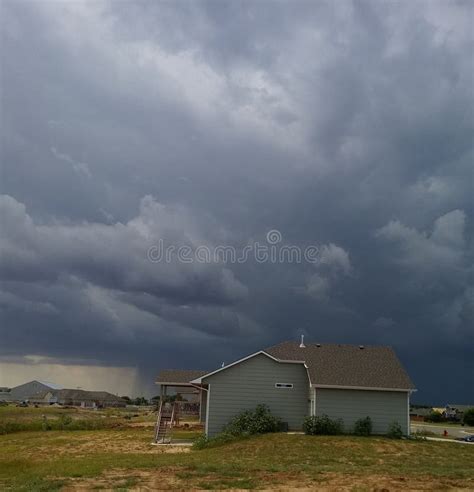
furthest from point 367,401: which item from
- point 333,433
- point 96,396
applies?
point 96,396

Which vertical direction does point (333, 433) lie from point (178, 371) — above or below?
below

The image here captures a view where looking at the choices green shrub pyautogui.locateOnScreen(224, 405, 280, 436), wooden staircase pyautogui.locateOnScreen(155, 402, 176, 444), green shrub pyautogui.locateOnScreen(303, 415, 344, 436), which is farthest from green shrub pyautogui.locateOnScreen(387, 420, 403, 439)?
wooden staircase pyautogui.locateOnScreen(155, 402, 176, 444)

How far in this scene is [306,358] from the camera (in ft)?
106

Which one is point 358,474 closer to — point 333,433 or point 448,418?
point 333,433

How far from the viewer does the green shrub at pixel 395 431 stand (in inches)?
1163

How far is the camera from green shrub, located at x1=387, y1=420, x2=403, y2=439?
29.5 meters

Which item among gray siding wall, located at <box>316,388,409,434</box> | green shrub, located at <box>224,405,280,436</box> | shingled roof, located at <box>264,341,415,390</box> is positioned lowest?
green shrub, located at <box>224,405,280,436</box>

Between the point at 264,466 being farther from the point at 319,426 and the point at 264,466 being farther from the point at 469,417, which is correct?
the point at 469,417

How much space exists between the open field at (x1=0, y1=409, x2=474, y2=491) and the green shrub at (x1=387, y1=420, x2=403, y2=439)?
155 centimetres

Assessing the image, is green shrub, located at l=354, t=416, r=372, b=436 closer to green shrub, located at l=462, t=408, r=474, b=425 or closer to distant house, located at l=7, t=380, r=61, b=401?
green shrub, located at l=462, t=408, r=474, b=425

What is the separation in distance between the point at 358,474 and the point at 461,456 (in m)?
9.13

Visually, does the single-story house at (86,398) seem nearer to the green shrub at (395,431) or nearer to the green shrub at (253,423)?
the green shrub at (253,423)

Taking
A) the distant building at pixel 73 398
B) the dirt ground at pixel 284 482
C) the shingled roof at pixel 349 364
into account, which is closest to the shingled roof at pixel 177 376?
the shingled roof at pixel 349 364

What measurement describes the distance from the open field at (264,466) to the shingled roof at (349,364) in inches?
131
